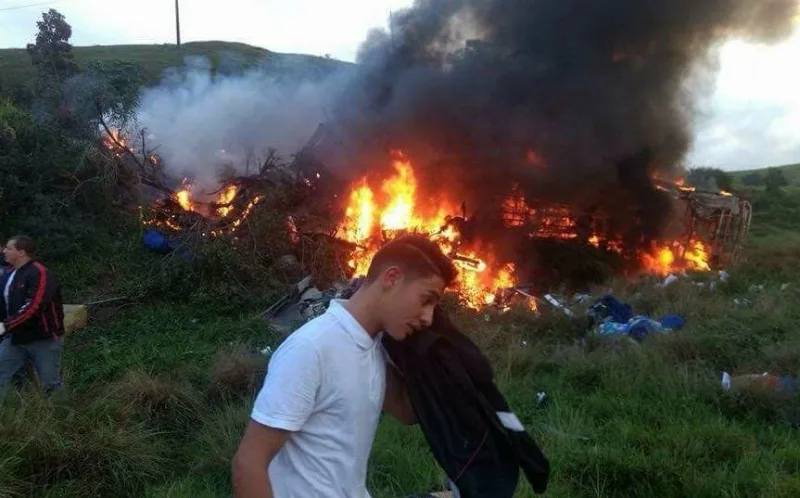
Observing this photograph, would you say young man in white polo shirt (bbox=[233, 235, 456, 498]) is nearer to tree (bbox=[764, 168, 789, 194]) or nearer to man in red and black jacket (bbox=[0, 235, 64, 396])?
man in red and black jacket (bbox=[0, 235, 64, 396])

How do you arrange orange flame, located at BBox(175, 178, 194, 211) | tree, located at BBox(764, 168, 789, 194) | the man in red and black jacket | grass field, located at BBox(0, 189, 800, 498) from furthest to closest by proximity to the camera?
tree, located at BBox(764, 168, 789, 194) → orange flame, located at BBox(175, 178, 194, 211) → the man in red and black jacket → grass field, located at BBox(0, 189, 800, 498)

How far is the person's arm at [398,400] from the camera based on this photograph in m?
2.15

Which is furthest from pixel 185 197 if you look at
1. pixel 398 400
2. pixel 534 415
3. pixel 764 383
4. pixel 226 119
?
pixel 398 400

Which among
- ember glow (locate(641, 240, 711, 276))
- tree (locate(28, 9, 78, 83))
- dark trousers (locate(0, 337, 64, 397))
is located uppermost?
tree (locate(28, 9, 78, 83))

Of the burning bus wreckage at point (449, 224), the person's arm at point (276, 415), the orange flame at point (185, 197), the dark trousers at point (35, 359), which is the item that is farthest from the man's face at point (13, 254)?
the orange flame at point (185, 197)

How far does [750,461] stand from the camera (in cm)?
427

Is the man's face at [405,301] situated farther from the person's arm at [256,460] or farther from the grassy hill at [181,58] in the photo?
the grassy hill at [181,58]

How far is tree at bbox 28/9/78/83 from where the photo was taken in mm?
14969

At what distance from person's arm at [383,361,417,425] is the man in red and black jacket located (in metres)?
4.68

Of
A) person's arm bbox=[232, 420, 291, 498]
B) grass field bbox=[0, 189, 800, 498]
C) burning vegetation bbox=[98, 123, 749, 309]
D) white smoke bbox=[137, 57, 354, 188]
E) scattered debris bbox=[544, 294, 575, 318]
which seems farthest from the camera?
white smoke bbox=[137, 57, 354, 188]

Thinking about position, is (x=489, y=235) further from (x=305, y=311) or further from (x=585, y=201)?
(x=305, y=311)

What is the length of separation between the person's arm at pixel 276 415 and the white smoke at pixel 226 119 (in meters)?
13.7

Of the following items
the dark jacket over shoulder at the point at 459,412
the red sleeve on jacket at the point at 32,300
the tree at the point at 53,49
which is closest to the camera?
the dark jacket over shoulder at the point at 459,412

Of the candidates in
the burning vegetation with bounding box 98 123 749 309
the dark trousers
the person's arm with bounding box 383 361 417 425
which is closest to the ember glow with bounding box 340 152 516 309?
the burning vegetation with bounding box 98 123 749 309
